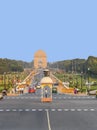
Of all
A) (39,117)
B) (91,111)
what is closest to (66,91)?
(91,111)

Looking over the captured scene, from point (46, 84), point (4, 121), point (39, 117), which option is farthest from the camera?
point (46, 84)

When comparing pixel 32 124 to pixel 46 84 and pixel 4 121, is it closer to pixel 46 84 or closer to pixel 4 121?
pixel 4 121

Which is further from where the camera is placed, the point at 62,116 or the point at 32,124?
the point at 62,116

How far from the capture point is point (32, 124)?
27.1 metres

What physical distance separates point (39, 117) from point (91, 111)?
19.9ft

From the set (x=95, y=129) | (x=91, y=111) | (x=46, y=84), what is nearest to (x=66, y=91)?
(x=46, y=84)

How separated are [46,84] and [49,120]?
69.3 feet

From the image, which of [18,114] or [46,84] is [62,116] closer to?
[18,114]

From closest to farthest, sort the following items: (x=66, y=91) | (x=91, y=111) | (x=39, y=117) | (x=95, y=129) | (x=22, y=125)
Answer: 1. (x=95, y=129)
2. (x=22, y=125)
3. (x=39, y=117)
4. (x=91, y=111)
5. (x=66, y=91)

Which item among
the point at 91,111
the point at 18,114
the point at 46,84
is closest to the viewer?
the point at 18,114

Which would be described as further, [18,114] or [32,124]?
[18,114]

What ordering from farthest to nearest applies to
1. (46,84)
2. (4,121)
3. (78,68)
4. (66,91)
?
(78,68) → (66,91) → (46,84) → (4,121)

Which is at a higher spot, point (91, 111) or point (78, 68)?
point (78, 68)

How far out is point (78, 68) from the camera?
610ft
